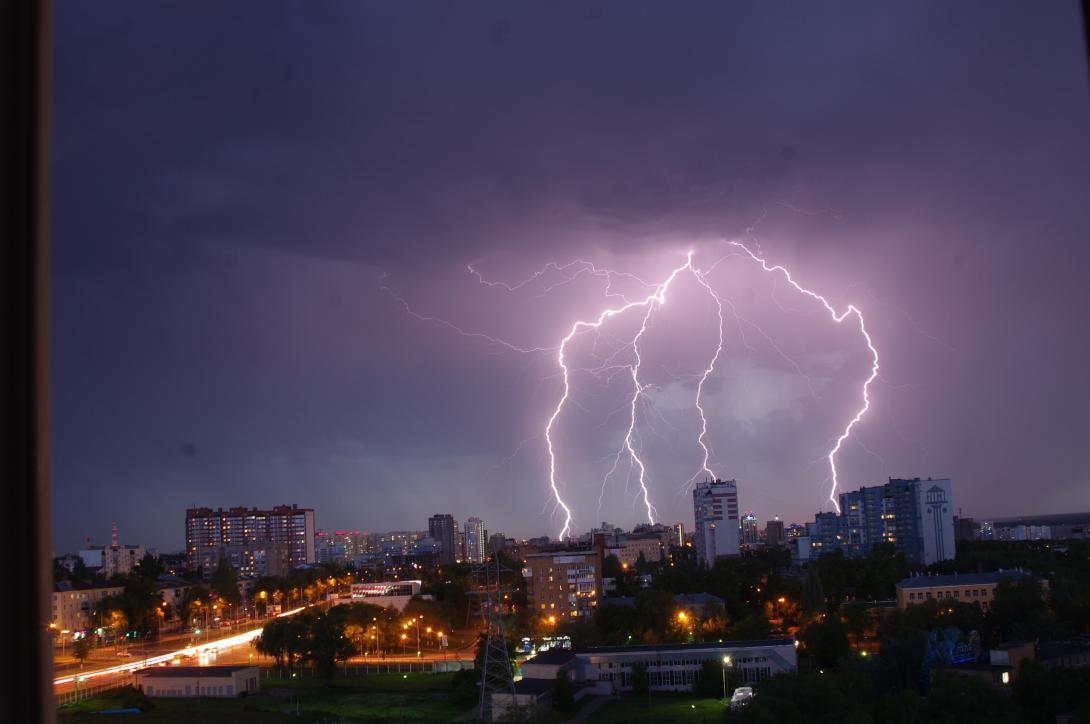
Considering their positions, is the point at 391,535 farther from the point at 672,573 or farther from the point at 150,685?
the point at 150,685

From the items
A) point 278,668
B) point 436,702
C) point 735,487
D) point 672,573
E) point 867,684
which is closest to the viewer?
point 867,684

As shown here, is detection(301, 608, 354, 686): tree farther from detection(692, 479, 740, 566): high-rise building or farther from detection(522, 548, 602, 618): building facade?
detection(692, 479, 740, 566): high-rise building

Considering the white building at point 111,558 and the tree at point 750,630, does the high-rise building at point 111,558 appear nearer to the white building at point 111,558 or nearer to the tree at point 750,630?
the white building at point 111,558

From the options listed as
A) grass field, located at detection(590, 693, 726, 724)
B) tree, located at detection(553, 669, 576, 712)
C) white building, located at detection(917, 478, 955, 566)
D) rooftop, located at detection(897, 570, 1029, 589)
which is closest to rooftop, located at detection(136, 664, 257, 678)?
tree, located at detection(553, 669, 576, 712)

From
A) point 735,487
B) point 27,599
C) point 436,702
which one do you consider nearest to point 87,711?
point 436,702

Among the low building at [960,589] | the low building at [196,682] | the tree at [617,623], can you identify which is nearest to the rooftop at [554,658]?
the tree at [617,623]

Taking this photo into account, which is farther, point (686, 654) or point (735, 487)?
point (735, 487)
